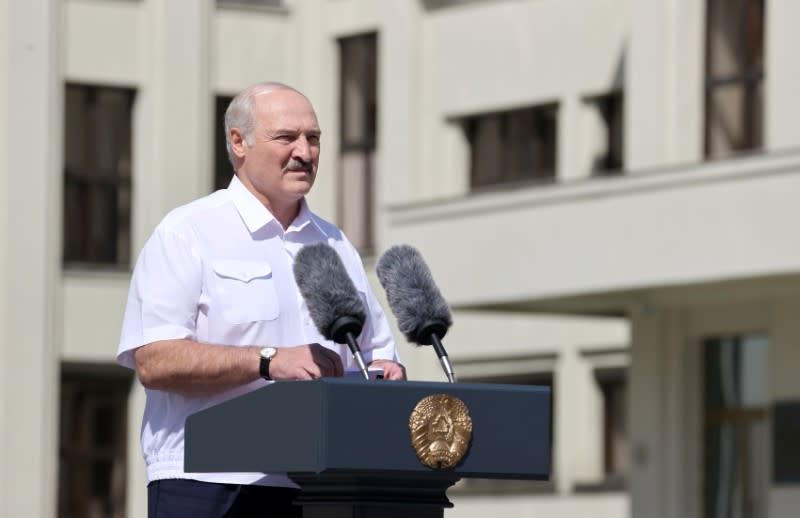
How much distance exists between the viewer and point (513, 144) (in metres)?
31.8

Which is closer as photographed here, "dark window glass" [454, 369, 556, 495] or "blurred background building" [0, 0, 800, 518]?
"blurred background building" [0, 0, 800, 518]

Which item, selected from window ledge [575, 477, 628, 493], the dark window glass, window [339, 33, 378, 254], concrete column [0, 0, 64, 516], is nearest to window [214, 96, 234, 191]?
window [339, 33, 378, 254]

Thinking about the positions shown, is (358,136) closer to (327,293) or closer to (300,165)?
(300,165)

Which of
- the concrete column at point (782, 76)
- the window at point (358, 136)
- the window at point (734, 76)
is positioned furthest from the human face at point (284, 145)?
the window at point (358, 136)

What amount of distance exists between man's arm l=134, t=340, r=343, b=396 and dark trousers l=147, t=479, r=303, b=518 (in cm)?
22

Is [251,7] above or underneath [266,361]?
above

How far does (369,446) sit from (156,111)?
28.6 meters

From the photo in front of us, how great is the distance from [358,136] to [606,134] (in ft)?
12.7

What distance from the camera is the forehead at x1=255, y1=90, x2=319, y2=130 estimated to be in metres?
5.98

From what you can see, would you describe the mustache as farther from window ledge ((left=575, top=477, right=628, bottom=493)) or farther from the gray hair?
window ledge ((left=575, top=477, right=628, bottom=493))

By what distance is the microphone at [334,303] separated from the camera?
5.48 metres

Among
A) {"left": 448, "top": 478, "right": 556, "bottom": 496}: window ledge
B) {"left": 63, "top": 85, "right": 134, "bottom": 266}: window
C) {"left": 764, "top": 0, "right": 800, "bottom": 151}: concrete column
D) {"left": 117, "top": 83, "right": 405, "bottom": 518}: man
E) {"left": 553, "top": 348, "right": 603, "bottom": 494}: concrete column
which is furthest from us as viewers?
{"left": 63, "top": 85, "right": 134, "bottom": 266}: window

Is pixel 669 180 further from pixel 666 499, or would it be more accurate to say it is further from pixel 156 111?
pixel 156 111

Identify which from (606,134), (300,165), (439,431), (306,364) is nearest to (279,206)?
(300,165)
